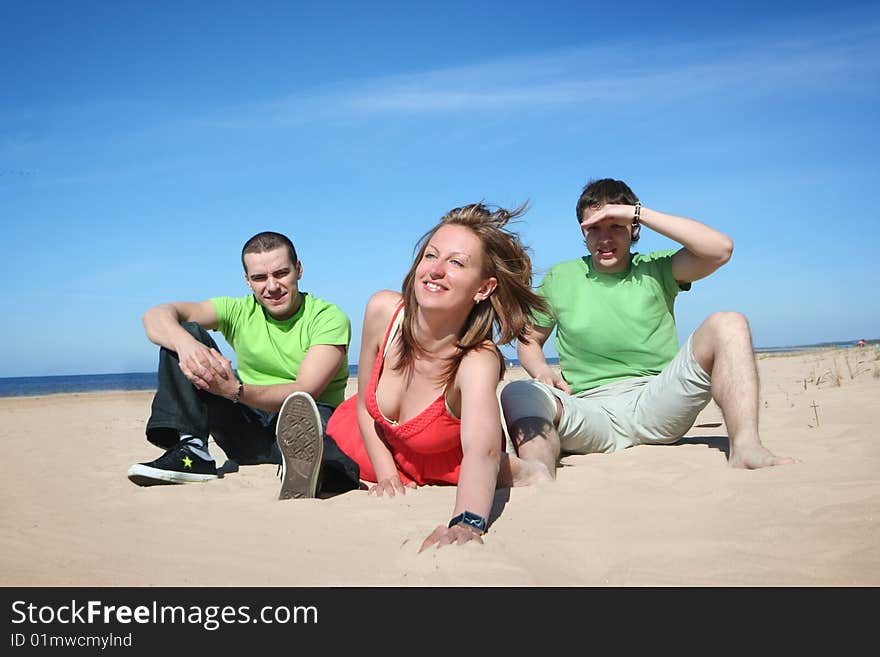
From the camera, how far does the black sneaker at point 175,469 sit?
12.3ft

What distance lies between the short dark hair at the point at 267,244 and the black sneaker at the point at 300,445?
131cm

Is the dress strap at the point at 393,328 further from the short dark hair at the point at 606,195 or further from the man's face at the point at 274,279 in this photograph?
the short dark hair at the point at 606,195

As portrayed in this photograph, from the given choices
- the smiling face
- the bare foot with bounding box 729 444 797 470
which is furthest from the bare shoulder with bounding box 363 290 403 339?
the bare foot with bounding box 729 444 797 470

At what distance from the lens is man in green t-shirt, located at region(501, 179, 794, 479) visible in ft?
12.3

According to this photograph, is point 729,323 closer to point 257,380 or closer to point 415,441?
point 415,441

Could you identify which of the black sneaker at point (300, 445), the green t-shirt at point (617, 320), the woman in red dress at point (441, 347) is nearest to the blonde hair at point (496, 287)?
the woman in red dress at point (441, 347)

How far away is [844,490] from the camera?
285 cm

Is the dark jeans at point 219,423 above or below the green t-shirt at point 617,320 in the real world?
below

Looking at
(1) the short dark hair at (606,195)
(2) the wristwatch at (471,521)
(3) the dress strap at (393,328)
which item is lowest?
(2) the wristwatch at (471,521)

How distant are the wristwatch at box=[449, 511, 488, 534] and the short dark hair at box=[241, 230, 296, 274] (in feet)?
7.77

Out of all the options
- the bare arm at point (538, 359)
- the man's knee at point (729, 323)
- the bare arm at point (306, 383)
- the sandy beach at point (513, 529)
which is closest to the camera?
the sandy beach at point (513, 529)
